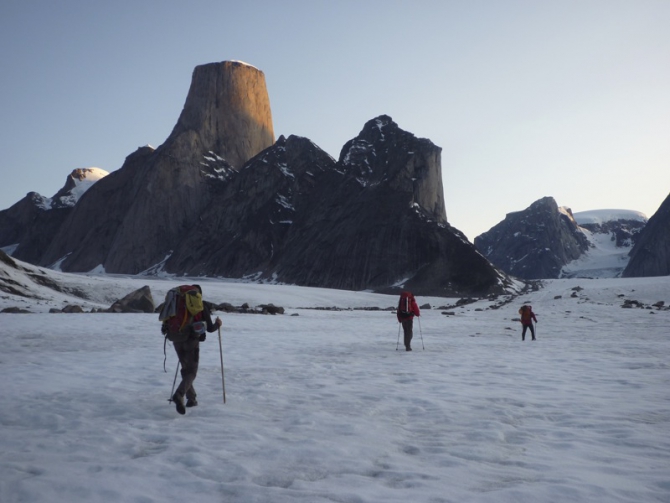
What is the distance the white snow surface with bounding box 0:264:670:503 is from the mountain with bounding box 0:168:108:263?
143905mm

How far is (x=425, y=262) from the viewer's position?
279 ft

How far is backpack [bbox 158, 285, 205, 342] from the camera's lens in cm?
825

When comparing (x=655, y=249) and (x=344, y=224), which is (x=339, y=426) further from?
(x=655, y=249)

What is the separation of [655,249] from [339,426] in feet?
601

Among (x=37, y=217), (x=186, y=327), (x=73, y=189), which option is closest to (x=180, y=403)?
(x=186, y=327)

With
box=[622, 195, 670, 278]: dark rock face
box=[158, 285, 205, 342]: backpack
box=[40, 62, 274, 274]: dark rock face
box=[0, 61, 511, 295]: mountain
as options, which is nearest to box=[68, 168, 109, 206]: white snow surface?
box=[0, 61, 511, 295]: mountain

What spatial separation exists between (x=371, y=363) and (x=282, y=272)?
78561 mm

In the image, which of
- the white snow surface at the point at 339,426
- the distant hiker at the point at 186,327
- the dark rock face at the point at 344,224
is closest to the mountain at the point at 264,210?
the dark rock face at the point at 344,224

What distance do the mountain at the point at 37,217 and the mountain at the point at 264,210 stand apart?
10.4 m

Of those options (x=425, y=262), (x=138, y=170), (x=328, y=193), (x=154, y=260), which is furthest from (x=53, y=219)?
(x=425, y=262)

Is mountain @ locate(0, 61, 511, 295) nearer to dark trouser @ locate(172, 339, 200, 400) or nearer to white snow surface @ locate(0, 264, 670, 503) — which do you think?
white snow surface @ locate(0, 264, 670, 503)

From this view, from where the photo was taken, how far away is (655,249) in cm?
15962

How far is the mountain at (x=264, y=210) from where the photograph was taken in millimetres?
86750

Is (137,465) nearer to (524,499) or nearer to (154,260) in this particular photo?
(524,499)
